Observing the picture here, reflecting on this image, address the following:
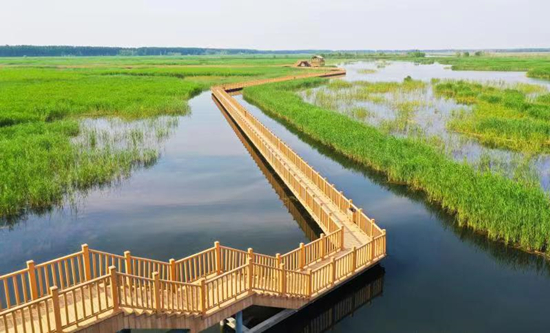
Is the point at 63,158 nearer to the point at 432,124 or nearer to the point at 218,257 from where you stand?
the point at 218,257

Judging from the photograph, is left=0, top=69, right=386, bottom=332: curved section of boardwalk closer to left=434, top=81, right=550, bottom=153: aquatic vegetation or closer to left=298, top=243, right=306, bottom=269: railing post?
left=298, top=243, right=306, bottom=269: railing post

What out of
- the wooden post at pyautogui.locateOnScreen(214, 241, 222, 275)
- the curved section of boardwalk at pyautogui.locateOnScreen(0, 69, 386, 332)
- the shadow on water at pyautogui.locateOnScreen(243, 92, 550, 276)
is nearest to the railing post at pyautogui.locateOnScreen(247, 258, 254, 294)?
the curved section of boardwalk at pyautogui.locateOnScreen(0, 69, 386, 332)

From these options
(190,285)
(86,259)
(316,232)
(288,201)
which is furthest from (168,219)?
(190,285)

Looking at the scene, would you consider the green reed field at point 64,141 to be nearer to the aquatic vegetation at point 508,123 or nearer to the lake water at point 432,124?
the lake water at point 432,124

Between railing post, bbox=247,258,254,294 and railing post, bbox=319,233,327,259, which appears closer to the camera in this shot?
railing post, bbox=247,258,254,294

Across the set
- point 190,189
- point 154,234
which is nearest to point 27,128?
point 190,189

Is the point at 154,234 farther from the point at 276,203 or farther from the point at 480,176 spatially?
the point at 480,176
